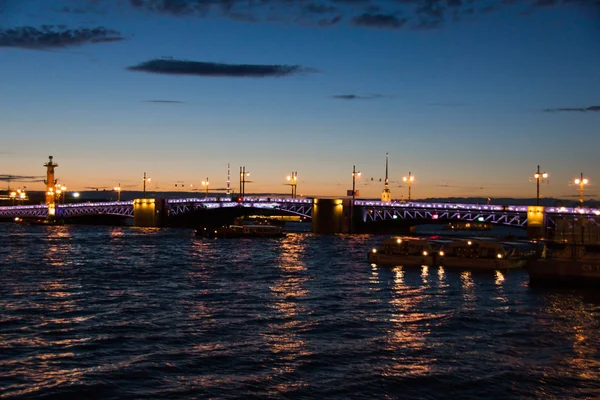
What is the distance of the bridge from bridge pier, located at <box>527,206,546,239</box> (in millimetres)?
218

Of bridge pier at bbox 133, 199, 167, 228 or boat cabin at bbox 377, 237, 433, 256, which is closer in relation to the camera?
boat cabin at bbox 377, 237, 433, 256

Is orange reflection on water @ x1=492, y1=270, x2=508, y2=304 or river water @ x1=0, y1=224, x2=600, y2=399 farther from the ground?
river water @ x1=0, y1=224, x2=600, y2=399

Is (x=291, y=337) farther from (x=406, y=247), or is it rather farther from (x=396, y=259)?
(x=406, y=247)

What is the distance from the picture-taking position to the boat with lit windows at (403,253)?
61.0 meters

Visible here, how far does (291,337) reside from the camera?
26875 mm

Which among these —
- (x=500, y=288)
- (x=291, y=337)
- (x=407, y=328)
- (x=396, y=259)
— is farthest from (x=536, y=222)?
(x=291, y=337)

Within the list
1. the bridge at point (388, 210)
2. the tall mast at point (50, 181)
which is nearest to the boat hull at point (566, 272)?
the bridge at point (388, 210)

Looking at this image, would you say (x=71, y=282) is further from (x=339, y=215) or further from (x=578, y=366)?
(x=339, y=215)

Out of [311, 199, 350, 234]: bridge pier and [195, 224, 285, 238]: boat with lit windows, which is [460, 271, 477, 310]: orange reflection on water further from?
[311, 199, 350, 234]: bridge pier

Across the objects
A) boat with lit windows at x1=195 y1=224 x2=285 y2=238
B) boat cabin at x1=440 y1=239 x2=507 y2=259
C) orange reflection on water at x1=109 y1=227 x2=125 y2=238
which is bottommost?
orange reflection on water at x1=109 y1=227 x2=125 y2=238

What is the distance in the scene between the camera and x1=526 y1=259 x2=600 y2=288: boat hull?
139 ft

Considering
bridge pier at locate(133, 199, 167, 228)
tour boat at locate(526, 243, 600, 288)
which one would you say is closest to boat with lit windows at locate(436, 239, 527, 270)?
tour boat at locate(526, 243, 600, 288)

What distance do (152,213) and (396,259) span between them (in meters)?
97.0

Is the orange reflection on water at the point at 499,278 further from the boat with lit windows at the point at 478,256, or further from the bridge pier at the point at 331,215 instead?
the bridge pier at the point at 331,215
